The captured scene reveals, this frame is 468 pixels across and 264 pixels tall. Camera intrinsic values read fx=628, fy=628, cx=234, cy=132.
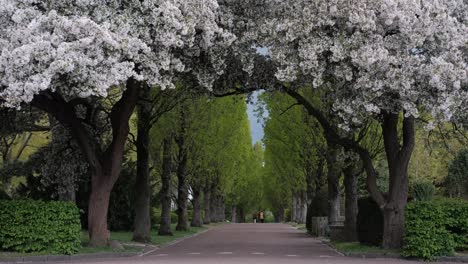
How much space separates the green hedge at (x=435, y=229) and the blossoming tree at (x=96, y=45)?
7.45 metres

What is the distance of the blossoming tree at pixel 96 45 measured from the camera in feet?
51.1

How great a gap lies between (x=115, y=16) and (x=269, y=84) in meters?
6.02

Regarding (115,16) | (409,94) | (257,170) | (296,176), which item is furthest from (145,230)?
(257,170)

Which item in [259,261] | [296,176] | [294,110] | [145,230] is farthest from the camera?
[296,176]

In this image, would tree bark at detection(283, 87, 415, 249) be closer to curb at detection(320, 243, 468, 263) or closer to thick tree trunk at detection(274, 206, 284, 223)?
curb at detection(320, 243, 468, 263)

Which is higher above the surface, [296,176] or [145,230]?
[296,176]

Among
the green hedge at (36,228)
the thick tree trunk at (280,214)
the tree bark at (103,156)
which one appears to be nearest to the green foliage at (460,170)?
the tree bark at (103,156)

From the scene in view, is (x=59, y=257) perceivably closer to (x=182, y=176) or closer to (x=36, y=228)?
(x=36, y=228)

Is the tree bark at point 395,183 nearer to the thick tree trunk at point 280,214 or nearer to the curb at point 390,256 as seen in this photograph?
the curb at point 390,256

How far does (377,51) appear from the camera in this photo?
16.9 m

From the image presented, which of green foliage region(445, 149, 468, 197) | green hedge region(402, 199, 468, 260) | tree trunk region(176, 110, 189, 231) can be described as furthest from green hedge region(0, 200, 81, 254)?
green foliage region(445, 149, 468, 197)

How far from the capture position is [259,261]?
1692cm

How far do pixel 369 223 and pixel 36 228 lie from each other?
37.2ft

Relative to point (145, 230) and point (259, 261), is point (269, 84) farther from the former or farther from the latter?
point (145, 230)
